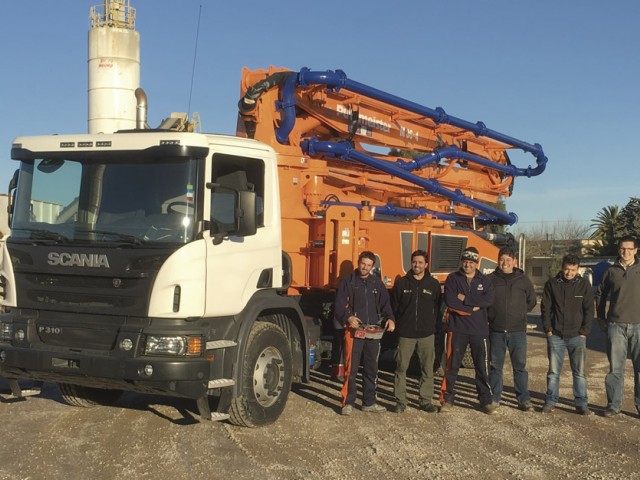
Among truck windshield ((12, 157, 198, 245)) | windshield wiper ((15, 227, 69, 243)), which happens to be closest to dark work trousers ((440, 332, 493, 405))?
truck windshield ((12, 157, 198, 245))

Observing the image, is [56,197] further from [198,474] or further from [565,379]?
[565,379]

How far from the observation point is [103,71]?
2116cm

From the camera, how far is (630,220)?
38.8m

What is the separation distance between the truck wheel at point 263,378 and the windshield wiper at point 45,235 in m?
1.86

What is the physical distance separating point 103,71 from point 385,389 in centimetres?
1588

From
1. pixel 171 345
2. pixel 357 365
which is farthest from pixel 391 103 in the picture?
pixel 171 345

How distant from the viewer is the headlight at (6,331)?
20.0ft

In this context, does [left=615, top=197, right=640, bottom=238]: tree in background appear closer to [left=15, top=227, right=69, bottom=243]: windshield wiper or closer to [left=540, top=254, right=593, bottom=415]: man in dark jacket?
[left=540, top=254, right=593, bottom=415]: man in dark jacket

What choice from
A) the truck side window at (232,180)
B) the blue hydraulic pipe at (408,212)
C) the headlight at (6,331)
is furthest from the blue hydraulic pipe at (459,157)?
the headlight at (6,331)

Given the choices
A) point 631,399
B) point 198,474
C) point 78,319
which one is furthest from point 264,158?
point 631,399

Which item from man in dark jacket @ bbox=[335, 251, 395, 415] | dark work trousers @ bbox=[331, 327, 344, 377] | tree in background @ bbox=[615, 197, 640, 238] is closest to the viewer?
man in dark jacket @ bbox=[335, 251, 395, 415]

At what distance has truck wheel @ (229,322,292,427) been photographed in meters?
6.43

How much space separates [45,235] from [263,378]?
237 cm

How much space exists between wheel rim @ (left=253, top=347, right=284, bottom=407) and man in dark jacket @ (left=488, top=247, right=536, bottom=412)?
2490 mm
